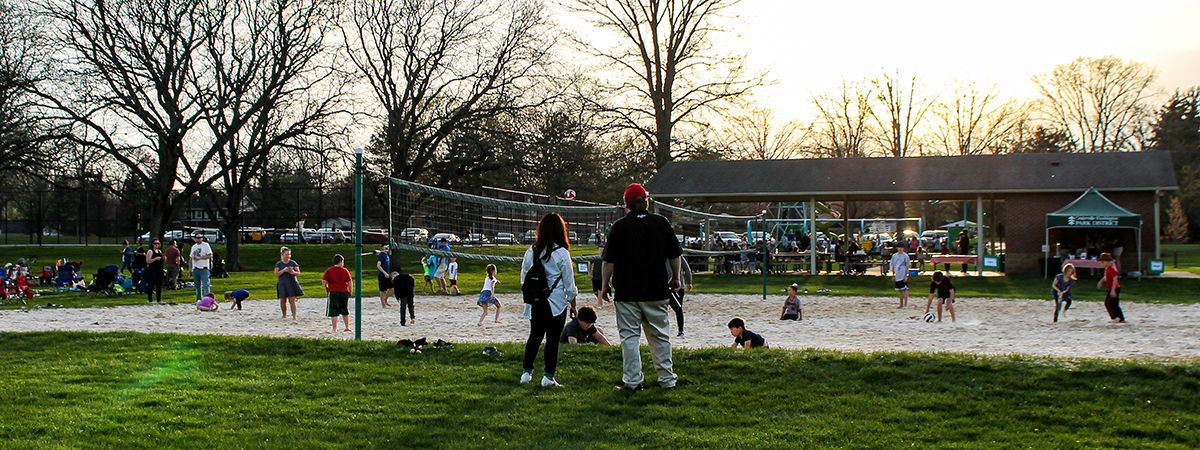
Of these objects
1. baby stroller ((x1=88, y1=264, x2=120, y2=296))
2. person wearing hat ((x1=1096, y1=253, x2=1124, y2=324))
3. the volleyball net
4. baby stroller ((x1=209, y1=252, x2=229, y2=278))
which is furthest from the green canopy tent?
baby stroller ((x1=209, y1=252, x2=229, y2=278))

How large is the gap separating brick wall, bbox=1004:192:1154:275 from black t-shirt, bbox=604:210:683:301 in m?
24.8

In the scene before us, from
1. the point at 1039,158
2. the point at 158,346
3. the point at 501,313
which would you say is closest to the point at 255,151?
the point at 501,313

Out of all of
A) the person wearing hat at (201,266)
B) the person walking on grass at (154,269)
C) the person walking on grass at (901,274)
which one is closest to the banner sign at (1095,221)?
the person walking on grass at (901,274)

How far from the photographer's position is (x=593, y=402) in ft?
23.2

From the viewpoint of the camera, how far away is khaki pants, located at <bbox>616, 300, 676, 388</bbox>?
7.05 metres

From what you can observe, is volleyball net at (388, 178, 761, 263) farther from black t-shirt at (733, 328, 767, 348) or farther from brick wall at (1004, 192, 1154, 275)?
brick wall at (1004, 192, 1154, 275)

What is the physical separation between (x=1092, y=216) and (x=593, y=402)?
80.8ft

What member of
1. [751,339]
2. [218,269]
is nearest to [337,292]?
[751,339]

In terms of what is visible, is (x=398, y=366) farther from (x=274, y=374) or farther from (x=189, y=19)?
(x=189, y=19)

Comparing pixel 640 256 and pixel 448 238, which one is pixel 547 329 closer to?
pixel 640 256

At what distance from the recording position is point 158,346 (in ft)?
34.6

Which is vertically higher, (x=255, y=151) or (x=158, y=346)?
(x=255, y=151)

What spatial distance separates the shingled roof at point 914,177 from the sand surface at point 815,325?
1045cm

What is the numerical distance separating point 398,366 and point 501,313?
8.81 meters
